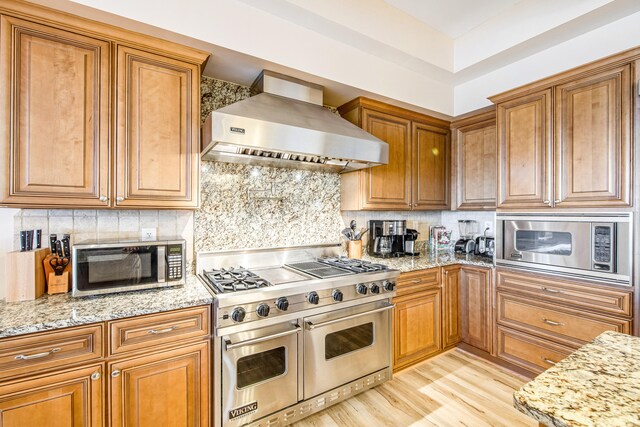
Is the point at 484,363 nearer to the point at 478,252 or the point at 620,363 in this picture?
the point at 478,252

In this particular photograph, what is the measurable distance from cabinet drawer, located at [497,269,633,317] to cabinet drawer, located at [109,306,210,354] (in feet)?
8.13

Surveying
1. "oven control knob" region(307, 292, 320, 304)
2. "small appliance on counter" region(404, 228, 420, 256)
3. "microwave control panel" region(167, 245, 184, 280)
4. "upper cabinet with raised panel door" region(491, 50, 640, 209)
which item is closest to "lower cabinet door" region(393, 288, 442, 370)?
"small appliance on counter" region(404, 228, 420, 256)

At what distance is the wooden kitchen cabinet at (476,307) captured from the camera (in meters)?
2.74

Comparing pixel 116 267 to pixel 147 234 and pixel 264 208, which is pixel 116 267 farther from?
pixel 264 208

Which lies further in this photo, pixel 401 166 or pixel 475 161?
pixel 475 161

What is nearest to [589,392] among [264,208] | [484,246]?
[264,208]

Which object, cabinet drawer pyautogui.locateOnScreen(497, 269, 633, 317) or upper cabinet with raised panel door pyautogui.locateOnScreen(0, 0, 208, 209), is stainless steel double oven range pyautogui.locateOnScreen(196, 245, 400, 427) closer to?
upper cabinet with raised panel door pyautogui.locateOnScreen(0, 0, 208, 209)

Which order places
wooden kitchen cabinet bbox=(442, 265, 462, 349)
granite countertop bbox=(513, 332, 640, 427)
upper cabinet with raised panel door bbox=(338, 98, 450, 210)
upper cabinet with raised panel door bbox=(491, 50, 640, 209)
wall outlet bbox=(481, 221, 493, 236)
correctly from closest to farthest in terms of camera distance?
1. granite countertop bbox=(513, 332, 640, 427)
2. upper cabinet with raised panel door bbox=(491, 50, 640, 209)
3. upper cabinet with raised panel door bbox=(338, 98, 450, 210)
4. wooden kitchen cabinet bbox=(442, 265, 462, 349)
5. wall outlet bbox=(481, 221, 493, 236)

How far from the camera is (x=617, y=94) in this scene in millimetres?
2045

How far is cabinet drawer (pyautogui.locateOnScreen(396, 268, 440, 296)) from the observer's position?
8.18ft

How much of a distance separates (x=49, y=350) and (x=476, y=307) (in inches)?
123

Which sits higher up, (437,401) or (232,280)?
(232,280)

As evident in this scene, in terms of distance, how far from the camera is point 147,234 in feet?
6.72

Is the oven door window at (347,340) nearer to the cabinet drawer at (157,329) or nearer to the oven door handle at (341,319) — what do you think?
the oven door handle at (341,319)
